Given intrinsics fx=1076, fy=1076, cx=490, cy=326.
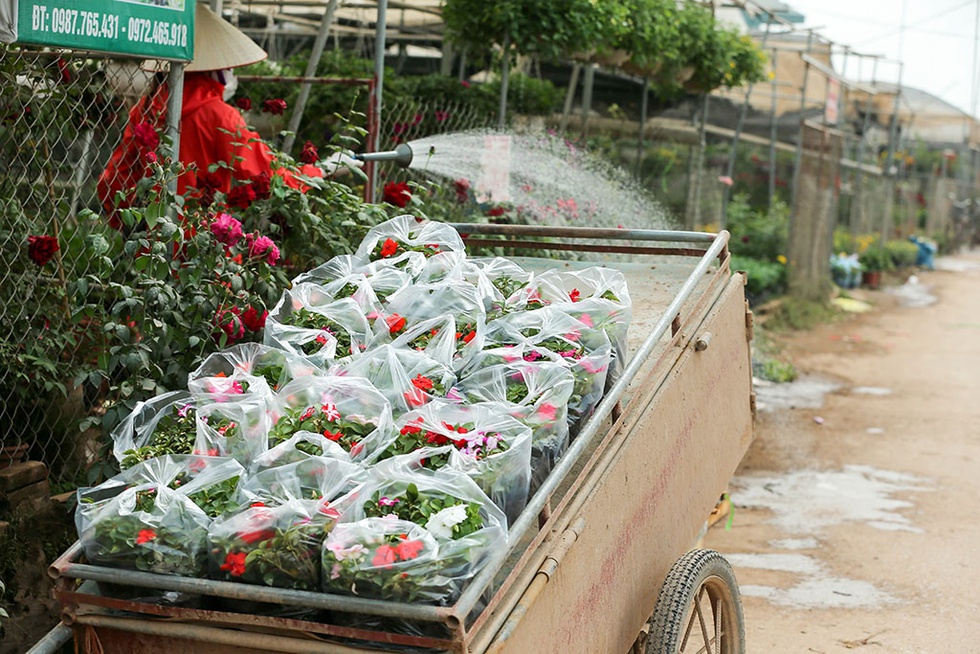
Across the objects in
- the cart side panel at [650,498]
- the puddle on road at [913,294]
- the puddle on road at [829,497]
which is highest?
the cart side panel at [650,498]

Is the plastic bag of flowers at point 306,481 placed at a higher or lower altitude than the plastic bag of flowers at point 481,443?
lower

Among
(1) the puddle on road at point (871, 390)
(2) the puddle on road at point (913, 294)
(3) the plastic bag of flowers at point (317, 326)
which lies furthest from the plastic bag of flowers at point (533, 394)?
(2) the puddle on road at point (913, 294)

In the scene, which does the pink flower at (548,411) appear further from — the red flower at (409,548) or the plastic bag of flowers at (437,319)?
the red flower at (409,548)

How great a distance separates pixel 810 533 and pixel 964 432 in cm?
277

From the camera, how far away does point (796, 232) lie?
12.6 meters

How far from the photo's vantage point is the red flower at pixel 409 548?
204 cm

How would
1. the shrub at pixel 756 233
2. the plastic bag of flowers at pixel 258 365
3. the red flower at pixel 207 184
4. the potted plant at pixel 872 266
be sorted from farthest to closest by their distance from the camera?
the potted plant at pixel 872 266 < the shrub at pixel 756 233 < the red flower at pixel 207 184 < the plastic bag of flowers at pixel 258 365

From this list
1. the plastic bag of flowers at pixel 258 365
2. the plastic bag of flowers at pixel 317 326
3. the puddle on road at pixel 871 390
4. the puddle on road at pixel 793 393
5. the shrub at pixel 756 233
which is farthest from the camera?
the shrub at pixel 756 233

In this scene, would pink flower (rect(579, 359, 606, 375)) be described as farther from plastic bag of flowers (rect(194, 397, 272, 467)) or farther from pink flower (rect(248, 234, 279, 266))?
pink flower (rect(248, 234, 279, 266))

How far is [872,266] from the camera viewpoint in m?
16.5

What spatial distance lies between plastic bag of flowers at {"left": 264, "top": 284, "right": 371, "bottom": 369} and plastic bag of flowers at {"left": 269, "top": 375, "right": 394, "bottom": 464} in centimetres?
21

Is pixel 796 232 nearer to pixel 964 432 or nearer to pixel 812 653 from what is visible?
pixel 964 432

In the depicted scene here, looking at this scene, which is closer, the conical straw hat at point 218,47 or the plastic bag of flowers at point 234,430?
the plastic bag of flowers at point 234,430

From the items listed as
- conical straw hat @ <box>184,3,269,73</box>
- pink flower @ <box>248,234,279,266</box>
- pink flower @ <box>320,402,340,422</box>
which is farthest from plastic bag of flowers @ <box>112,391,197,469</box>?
conical straw hat @ <box>184,3,269,73</box>
